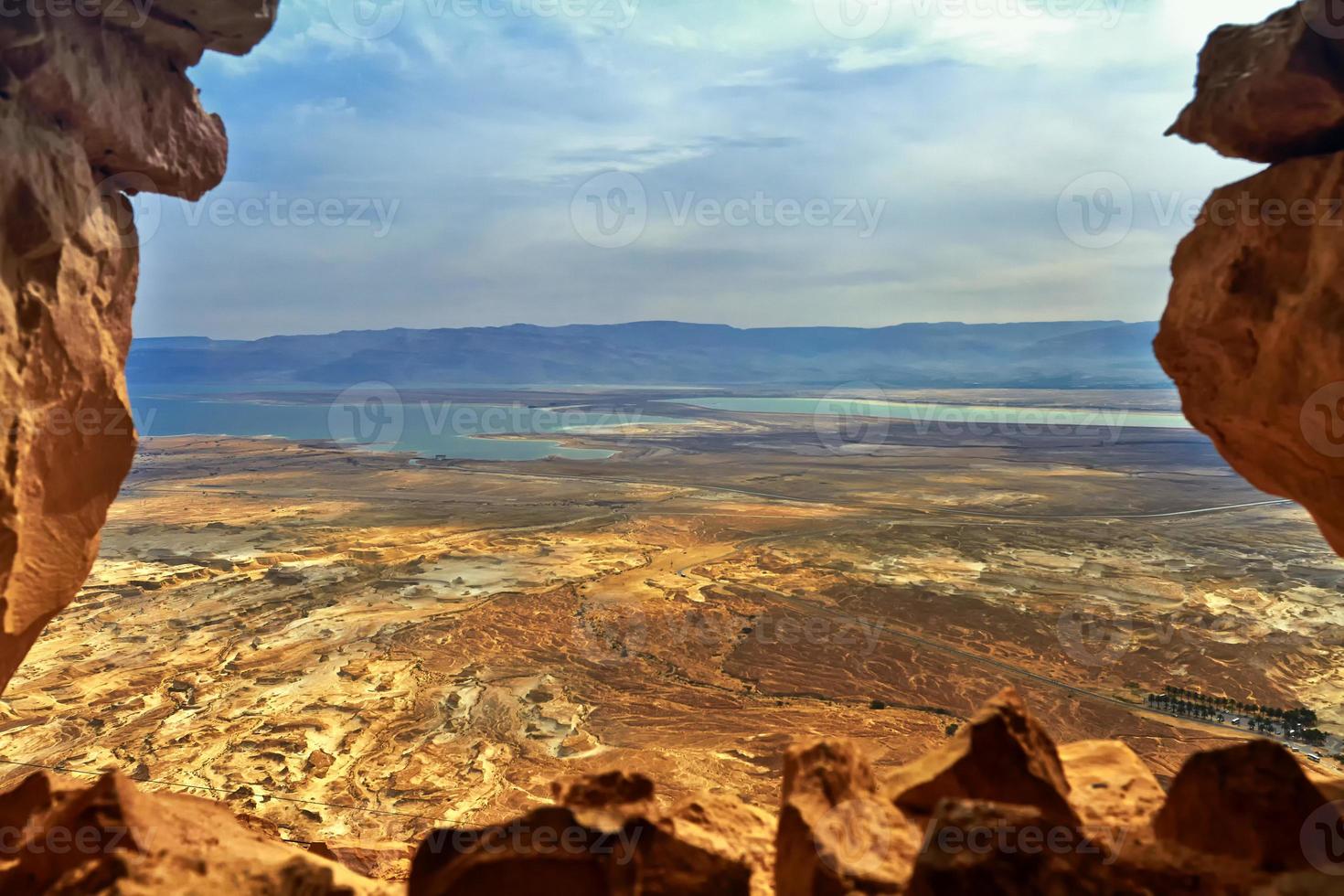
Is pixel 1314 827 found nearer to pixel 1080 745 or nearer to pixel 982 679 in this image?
pixel 1080 745

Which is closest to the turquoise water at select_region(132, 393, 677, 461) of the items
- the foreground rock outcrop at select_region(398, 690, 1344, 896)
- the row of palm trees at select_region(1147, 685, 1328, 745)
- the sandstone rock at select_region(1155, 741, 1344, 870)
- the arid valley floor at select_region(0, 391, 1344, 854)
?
the arid valley floor at select_region(0, 391, 1344, 854)

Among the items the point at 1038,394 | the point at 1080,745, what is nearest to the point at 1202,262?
the point at 1080,745

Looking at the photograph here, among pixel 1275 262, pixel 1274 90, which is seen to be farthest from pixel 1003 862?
pixel 1274 90

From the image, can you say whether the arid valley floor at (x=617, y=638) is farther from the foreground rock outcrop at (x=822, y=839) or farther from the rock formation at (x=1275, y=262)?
the rock formation at (x=1275, y=262)

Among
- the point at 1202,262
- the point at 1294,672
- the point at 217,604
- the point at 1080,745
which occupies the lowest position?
the point at 217,604

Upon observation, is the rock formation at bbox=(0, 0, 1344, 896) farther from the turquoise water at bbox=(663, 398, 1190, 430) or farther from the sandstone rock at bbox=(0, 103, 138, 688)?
the turquoise water at bbox=(663, 398, 1190, 430)

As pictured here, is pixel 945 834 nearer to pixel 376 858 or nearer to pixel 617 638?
pixel 376 858
